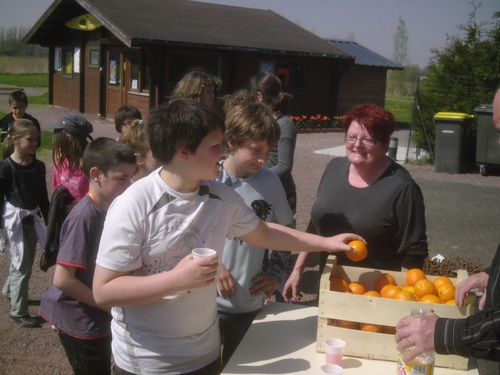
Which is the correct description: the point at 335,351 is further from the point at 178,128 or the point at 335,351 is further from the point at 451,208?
the point at 451,208

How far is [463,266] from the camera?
17.7 ft

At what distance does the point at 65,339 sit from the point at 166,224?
1095mm

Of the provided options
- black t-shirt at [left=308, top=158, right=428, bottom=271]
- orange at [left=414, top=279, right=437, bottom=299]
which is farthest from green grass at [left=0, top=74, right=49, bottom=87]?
orange at [left=414, top=279, right=437, bottom=299]

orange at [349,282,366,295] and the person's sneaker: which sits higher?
orange at [349,282,366,295]

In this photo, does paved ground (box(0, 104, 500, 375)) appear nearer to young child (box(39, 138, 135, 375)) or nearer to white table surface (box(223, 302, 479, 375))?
young child (box(39, 138, 135, 375))

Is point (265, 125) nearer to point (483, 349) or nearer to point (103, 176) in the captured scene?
point (103, 176)

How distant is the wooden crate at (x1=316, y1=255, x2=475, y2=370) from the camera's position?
206 cm

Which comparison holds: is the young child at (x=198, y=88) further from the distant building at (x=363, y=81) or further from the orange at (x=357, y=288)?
the distant building at (x=363, y=81)

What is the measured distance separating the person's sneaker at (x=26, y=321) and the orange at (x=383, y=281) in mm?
3178

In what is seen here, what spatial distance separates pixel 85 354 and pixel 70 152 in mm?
1850

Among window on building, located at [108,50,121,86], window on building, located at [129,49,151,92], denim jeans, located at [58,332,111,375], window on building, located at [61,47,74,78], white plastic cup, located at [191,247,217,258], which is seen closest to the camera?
white plastic cup, located at [191,247,217,258]

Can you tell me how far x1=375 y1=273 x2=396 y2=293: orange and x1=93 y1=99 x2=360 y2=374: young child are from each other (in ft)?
2.63

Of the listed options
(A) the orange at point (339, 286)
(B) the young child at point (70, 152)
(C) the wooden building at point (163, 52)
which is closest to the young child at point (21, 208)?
(B) the young child at point (70, 152)

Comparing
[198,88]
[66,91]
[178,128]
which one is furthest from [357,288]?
[66,91]
